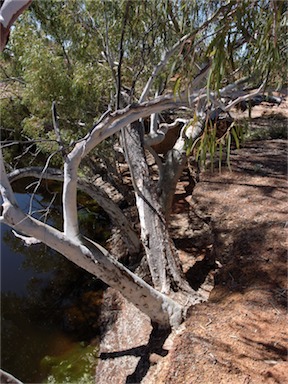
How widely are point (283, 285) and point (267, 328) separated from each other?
0.58 metres

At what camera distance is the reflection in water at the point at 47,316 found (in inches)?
158

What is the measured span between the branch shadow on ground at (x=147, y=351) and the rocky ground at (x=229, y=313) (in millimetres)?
12

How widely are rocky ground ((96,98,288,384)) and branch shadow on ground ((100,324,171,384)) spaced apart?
0.01 metres

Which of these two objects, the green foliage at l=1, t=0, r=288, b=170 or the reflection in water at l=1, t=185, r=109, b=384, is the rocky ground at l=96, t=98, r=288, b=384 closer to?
the reflection in water at l=1, t=185, r=109, b=384

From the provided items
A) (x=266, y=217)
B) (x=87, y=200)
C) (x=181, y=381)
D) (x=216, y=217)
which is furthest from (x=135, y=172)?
(x=87, y=200)

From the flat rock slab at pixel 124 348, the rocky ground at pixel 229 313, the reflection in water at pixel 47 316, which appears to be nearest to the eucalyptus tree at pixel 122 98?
the rocky ground at pixel 229 313

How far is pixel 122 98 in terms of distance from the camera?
15.9 feet

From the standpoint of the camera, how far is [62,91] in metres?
4.95

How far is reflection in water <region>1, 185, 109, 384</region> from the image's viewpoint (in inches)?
158

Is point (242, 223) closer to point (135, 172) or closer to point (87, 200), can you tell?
point (135, 172)

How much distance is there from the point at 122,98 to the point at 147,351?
3147 mm

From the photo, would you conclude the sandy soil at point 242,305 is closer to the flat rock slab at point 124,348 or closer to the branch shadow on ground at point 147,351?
the branch shadow on ground at point 147,351

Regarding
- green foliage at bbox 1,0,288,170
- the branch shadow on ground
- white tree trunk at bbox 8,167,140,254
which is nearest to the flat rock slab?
the branch shadow on ground

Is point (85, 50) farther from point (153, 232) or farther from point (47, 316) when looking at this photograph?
point (47, 316)
